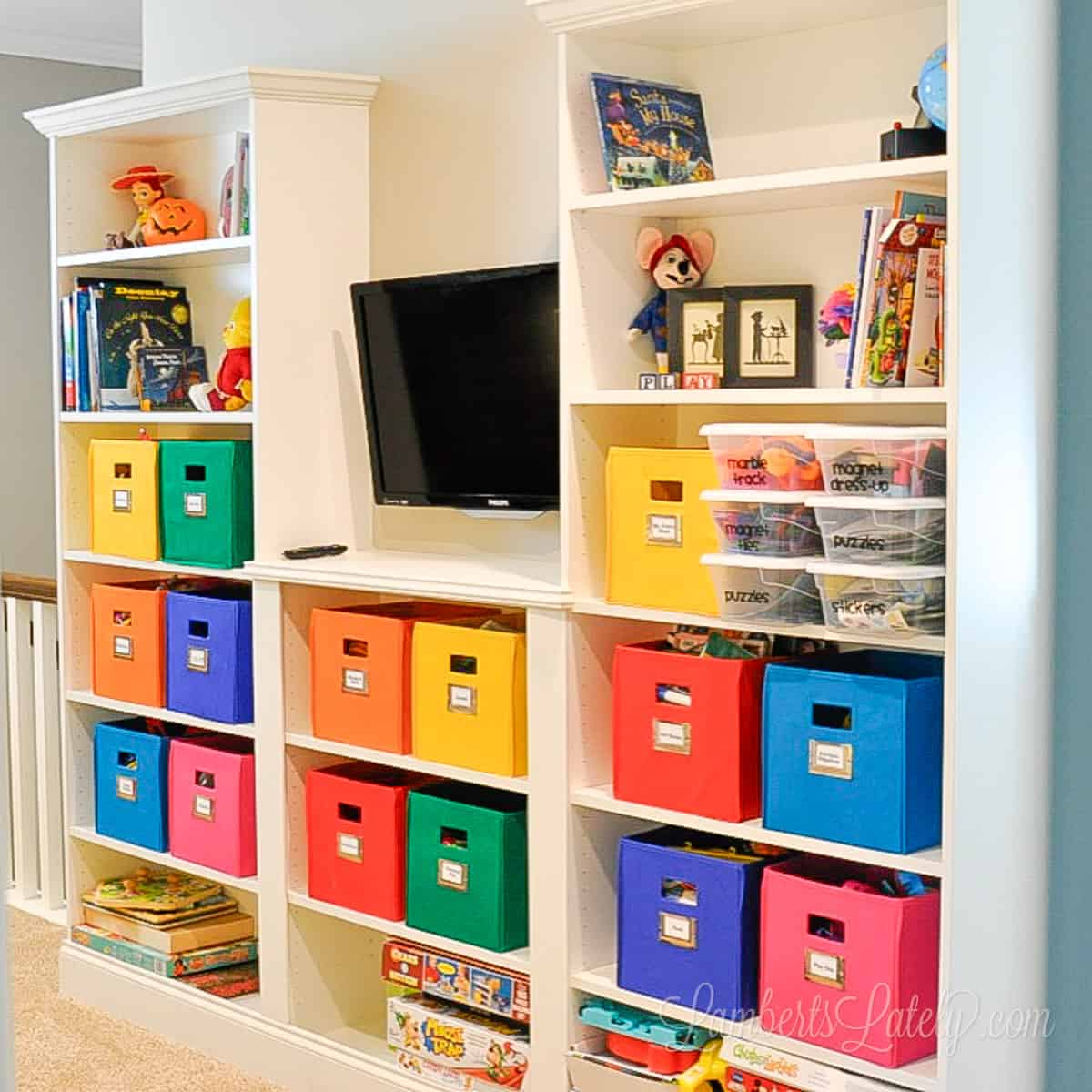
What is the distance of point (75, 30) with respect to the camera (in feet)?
19.1

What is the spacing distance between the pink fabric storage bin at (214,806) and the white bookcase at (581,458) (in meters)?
0.08

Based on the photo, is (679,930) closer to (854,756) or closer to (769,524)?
(854,756)

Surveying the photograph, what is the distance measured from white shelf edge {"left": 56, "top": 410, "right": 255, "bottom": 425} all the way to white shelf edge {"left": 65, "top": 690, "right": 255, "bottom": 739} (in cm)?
65

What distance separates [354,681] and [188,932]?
0.90 metres

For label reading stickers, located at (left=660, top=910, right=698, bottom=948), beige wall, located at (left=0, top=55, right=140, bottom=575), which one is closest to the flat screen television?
label reading stickers, located at (left=660, top=910, right=698, bottom=948)

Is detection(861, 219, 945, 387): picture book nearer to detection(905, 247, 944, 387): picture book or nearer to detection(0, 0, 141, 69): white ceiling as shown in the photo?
detection(905, 247, 944, 387): picture book

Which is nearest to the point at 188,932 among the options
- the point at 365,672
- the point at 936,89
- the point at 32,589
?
the point at 365,672

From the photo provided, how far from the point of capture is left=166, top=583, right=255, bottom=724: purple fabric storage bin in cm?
351

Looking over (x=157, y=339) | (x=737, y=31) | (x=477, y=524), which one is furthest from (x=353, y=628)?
(x=737, y=31)

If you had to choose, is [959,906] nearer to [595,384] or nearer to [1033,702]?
[1033,702]

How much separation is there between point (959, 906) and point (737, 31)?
6.26 feet

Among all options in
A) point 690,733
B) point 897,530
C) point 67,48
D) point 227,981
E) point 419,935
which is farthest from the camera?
point 67,48

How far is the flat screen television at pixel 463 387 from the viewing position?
10.1 feet

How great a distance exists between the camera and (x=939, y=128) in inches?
92.8
